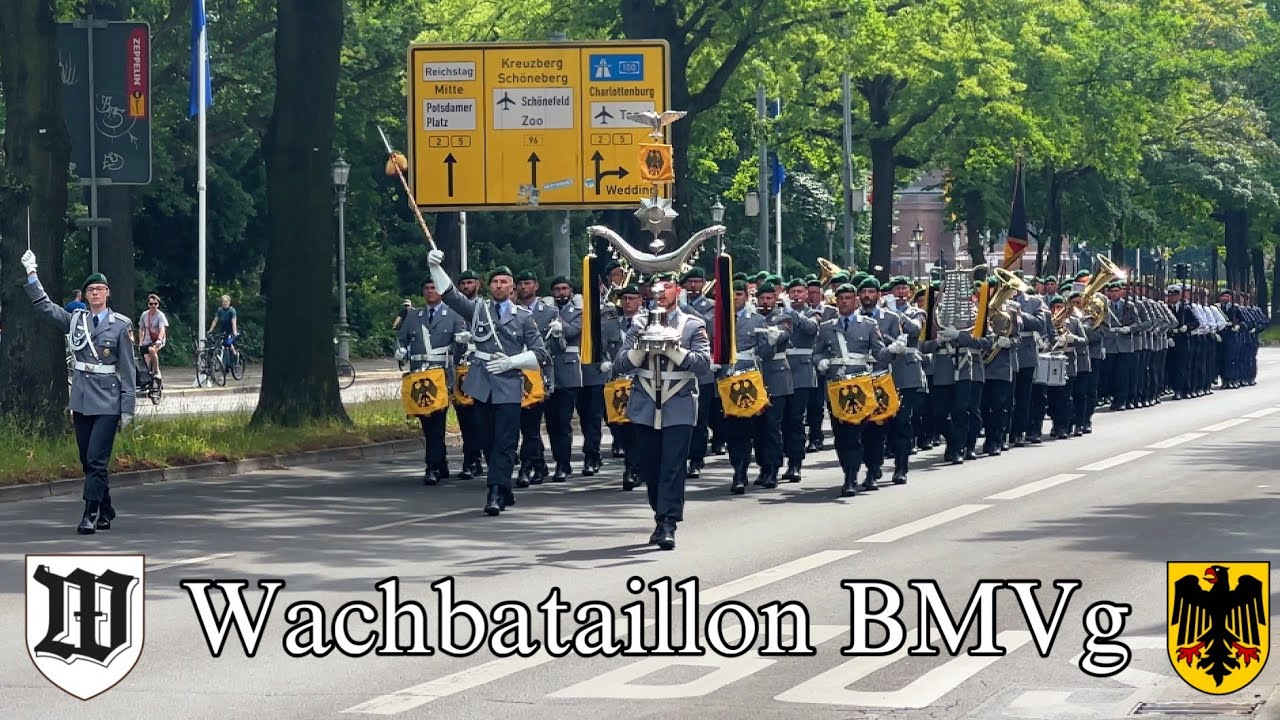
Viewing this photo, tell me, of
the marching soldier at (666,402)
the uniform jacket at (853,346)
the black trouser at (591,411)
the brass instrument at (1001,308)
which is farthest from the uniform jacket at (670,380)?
the brass instrument at (1001,308)

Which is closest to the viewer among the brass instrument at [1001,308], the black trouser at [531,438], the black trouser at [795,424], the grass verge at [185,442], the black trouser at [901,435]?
the grass verge at [185,442]

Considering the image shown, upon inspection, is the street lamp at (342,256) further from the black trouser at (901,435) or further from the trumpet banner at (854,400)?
the trumpet banner at (854,400)

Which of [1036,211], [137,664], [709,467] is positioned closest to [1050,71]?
[1036,211]

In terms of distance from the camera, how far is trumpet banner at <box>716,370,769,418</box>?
757 inches

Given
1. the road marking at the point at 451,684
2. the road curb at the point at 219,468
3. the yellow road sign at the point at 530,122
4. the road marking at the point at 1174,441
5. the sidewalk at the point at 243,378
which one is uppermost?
the yellow road sign at the point at 530,122

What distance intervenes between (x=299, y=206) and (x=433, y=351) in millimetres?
5010

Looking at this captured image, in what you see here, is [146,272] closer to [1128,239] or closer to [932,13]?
[932,13]

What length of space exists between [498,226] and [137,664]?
52420 mm

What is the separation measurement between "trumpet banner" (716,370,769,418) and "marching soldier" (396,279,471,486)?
8.03ft

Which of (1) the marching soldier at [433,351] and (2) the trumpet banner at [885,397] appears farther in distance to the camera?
(1) the marching soldier at [433,351]

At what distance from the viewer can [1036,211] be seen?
61.3 metres

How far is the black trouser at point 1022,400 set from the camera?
25469 millimetres

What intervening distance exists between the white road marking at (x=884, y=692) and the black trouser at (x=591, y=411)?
11.4 m

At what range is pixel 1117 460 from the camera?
904 inches
